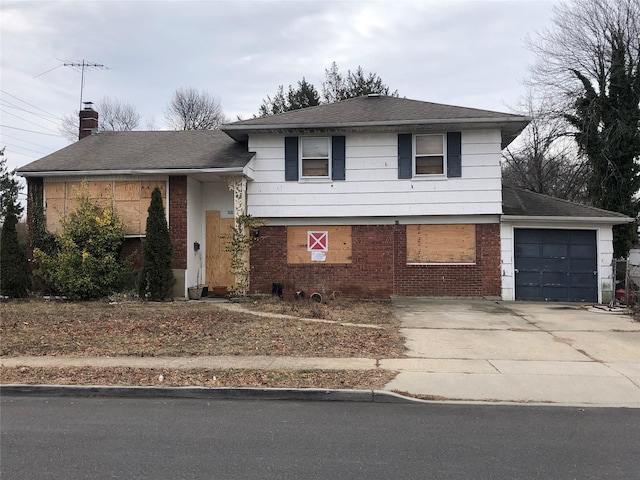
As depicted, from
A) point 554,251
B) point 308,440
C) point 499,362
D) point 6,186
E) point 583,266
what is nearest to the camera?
point 308,440

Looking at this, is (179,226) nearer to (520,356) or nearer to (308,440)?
(520,356)

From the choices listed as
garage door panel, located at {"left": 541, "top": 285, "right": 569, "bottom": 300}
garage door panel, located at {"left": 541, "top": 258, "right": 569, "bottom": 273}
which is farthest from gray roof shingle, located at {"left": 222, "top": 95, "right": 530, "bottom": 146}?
garage door panel, located at {"left": 541, "top": 285, "right": 569, "bottom": 300}

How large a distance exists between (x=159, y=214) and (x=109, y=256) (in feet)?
6.60

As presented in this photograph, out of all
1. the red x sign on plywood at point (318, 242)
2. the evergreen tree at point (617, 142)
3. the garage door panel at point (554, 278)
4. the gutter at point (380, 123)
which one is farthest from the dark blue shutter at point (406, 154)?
the evergreen tree at point (617, 142)

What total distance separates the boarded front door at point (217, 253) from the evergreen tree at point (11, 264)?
5.53 meters

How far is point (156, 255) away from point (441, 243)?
28.6ft

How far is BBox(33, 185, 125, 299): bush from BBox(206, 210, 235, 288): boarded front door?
2.95 meters

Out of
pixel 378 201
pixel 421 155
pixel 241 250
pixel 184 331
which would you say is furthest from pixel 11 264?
pixel 421 155

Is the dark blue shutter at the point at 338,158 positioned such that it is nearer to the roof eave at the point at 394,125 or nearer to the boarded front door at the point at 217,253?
the roof eave at the point at 394,125

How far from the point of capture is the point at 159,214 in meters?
14.6

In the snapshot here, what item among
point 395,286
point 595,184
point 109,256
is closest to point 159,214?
point 109,256

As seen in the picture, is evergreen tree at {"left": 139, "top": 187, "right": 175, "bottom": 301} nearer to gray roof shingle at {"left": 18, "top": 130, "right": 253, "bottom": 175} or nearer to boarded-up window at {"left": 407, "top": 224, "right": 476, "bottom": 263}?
gray roof shingle at {"left": 18, "top": 130, "right": 253, "bottom": 175}

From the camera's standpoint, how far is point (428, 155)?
15602mm

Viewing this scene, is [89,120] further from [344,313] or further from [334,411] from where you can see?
[334,411]
